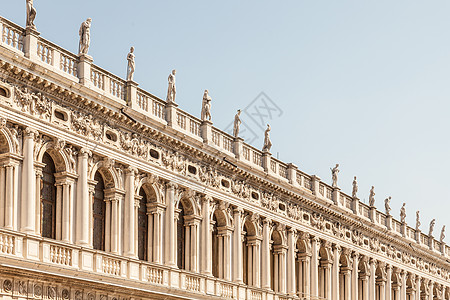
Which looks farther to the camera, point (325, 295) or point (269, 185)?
point (325, 295)

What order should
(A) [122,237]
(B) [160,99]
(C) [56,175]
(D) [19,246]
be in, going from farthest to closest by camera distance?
1. (B) [160,99]
2. (A) [122,237]
3. (C) [56,175]
4. (D) [19,246]

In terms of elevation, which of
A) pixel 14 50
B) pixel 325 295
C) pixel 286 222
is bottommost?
pixel 325 295

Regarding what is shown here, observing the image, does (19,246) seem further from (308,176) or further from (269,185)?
(308,176)

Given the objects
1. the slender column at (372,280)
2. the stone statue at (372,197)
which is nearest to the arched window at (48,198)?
the slender column at (372,280)

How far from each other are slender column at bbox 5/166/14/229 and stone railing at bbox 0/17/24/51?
13.1ft

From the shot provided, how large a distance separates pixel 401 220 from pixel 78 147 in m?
36.8

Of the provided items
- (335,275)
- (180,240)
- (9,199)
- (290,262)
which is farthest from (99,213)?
(335,275)

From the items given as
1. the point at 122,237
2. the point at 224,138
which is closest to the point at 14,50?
the point at 122,237

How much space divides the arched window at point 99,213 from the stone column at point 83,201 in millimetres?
1285

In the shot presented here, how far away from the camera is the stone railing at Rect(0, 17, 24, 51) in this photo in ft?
99.9

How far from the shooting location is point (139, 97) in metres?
37.3

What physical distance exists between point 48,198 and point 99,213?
3.06 metres

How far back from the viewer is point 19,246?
2952cm

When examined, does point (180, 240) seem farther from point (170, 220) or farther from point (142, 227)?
point (142, 227)
